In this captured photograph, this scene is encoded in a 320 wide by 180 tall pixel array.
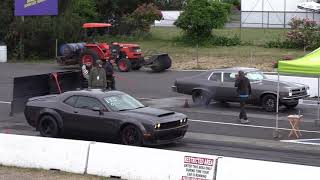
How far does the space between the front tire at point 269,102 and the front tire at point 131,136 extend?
26.5ft

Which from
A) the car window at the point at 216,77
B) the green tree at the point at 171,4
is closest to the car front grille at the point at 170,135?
the car window at the point at 216,77

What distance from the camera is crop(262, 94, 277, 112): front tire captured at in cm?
2245

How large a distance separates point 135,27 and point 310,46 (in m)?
15.6

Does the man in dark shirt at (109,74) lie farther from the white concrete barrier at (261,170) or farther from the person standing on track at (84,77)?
the white concrete barrier at (261,170)

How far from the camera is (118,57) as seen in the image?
35.2 meters

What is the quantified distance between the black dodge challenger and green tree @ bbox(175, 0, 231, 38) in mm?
28755

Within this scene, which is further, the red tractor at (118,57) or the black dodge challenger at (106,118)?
the red tractor at (118,57)

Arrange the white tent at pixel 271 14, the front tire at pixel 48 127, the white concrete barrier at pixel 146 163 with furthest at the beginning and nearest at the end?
1. the white tent at pixel 271 14
2. the front tire at pixel 48 127
3. the white concrete barrier at pixel 146 163

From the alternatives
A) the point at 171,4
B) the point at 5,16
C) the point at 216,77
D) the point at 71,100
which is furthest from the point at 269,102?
the point at 171,4

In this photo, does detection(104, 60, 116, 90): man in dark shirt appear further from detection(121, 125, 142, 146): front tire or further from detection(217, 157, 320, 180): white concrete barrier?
Result: detection(217, 157, 320, 180): white concrete barrier

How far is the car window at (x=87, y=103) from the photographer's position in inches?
652

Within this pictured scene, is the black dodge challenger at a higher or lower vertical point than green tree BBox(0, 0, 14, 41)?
lower

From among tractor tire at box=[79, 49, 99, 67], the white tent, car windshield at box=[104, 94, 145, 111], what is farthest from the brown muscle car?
the white tent

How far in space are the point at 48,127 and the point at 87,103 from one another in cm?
141
